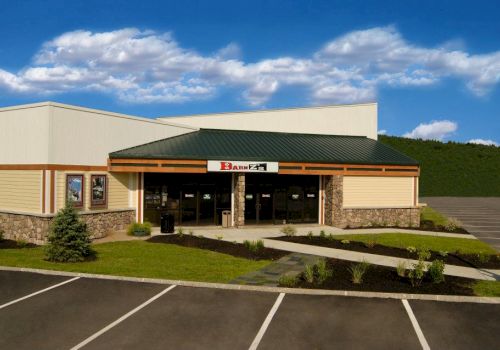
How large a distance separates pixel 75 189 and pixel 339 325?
53.3ft

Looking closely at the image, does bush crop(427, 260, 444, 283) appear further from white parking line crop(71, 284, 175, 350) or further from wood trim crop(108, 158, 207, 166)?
wood trim crop(108, 158, 207, 166)

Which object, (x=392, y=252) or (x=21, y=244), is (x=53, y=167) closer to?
(x=21, y=244)

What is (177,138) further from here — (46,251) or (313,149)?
(46,251)

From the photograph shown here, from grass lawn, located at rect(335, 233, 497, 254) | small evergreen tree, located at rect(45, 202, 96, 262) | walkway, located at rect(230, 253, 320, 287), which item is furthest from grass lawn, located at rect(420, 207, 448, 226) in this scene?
small evergreen tree, located at rect(45, 202, 96, 262)

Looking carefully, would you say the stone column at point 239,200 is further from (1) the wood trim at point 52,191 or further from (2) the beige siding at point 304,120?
(1) the wood trim at point 52,191

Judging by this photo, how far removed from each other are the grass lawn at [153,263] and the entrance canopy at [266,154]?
6150 millimetres

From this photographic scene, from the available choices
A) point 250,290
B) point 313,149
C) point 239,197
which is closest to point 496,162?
point 313,149

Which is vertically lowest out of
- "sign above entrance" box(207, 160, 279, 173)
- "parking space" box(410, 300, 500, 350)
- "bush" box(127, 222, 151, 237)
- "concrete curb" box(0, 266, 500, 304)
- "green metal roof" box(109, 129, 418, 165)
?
"parking space" box(410, 300, 500, 350)

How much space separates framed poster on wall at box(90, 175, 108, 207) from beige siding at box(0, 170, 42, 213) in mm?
2568

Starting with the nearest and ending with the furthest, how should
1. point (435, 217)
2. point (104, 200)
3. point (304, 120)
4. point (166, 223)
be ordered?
point (104, 200) → point (166, 223) → point (435, 217) → point (304, 120)

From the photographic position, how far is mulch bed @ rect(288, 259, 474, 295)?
41.7ft

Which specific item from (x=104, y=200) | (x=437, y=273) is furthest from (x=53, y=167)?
(x=437, y=273)

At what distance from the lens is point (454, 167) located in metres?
68.4

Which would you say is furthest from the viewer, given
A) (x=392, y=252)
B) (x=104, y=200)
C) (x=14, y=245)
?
(x=104, y=200)
